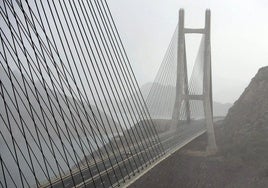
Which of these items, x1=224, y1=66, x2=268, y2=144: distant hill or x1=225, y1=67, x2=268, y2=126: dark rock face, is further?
x1=225, y1=67, x2=268, y2=126: dark rock face

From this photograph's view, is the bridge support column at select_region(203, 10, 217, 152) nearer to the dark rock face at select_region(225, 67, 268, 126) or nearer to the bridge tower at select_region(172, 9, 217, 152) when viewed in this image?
the bridge tower at select_region(172, 9, 217, 152)

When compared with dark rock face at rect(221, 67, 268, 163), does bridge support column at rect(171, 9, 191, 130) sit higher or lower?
higher

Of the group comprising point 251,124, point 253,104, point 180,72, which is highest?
point 180,72

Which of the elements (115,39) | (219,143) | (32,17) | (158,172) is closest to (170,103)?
(219,143)

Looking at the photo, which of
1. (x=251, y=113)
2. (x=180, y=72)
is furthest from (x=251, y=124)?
(x=180, y=72)

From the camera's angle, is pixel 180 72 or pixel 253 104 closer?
pixel 180 72

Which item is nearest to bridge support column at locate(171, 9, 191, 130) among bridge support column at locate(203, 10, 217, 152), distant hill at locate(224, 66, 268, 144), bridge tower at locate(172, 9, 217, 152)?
bridge tower at locate(172, 9, 217, 152)

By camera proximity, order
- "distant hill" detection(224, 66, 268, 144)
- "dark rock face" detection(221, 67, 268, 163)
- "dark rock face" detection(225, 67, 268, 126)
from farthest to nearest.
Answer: "dark rock face" detection(225, 67, 268, 126) < "distant hill" detection(224, 66, 268, 144) < "dark rock face" detection(221, 67, 268, 163)

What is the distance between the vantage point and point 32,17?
16.1m

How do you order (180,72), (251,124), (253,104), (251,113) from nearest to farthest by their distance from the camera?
(180,72)
(251,124)
(251,113)
(253,104)

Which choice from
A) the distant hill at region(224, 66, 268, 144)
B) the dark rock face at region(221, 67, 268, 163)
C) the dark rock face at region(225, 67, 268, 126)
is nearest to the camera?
the dark rock face at region(221, 67, 268, 163)

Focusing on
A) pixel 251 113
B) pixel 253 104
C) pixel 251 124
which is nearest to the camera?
pixel 251 124

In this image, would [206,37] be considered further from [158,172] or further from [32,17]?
[32,17]

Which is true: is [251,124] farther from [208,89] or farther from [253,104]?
[208,89]
